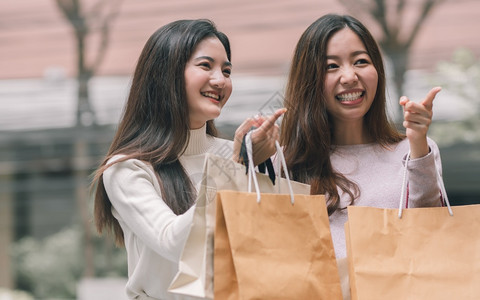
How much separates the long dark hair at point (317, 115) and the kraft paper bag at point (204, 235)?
1.55ft

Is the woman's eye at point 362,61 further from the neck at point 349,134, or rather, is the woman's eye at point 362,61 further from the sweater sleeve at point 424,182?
the sweater sleeve at point 424,182

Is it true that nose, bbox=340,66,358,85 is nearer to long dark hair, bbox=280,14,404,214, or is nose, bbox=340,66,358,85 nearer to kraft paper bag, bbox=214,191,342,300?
long dark hair, bbox=280,14,404,214

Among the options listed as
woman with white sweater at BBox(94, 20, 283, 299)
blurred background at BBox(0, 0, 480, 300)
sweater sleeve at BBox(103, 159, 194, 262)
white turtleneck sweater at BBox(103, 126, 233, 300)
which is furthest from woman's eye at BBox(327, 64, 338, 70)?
blurred background at BBox(0, 0, 480, 300)

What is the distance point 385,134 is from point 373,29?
3.88 m

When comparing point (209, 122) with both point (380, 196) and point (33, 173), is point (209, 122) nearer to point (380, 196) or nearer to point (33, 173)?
point (380, 196)

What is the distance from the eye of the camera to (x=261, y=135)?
1716 millimetres

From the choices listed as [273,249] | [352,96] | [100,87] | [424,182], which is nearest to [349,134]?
[352,96]

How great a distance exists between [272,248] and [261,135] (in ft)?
0.85

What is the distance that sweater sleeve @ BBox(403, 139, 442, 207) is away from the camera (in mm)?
1871

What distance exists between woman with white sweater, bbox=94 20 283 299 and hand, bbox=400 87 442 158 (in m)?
0.37

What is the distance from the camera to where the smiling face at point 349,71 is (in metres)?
2.11

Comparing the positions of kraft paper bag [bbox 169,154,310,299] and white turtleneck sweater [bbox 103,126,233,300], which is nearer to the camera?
kraft paper bag [bbox 169,154,310,299]

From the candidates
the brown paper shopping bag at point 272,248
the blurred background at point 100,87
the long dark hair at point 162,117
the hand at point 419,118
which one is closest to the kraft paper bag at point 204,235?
the brown paper shopping bag at point 272,248

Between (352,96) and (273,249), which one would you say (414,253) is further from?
(352,96)
